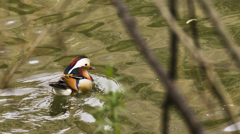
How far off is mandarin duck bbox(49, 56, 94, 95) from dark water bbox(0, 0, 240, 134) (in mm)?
114

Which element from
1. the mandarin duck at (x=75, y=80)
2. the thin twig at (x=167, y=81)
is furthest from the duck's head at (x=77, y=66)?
the thin twig at (x=167, y=81)

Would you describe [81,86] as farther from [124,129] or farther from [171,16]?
[171,16]

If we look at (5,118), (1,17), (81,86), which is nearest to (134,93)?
(81,86)

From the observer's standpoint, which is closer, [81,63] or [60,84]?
[60,84]

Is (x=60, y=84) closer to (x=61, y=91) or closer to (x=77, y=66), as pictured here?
(x=61, y=91)

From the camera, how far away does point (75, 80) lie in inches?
196

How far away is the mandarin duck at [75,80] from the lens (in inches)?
185

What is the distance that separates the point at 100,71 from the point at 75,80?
23.3 inches

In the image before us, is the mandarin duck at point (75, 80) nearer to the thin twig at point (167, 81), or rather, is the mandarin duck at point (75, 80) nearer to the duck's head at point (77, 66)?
the duck's head at point (77, 66)

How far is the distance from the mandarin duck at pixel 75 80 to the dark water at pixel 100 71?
11cm

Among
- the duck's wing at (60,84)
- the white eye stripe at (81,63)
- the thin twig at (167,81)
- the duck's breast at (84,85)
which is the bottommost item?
the duck's breast at (84,85)

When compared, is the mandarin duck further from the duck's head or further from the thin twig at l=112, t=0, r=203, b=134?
the thin twig at l=112, t=0, r=203, b=134

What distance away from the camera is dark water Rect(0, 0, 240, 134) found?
3.92 meters

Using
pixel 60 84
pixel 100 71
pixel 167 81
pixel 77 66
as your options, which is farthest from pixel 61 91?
pixel 167 81
